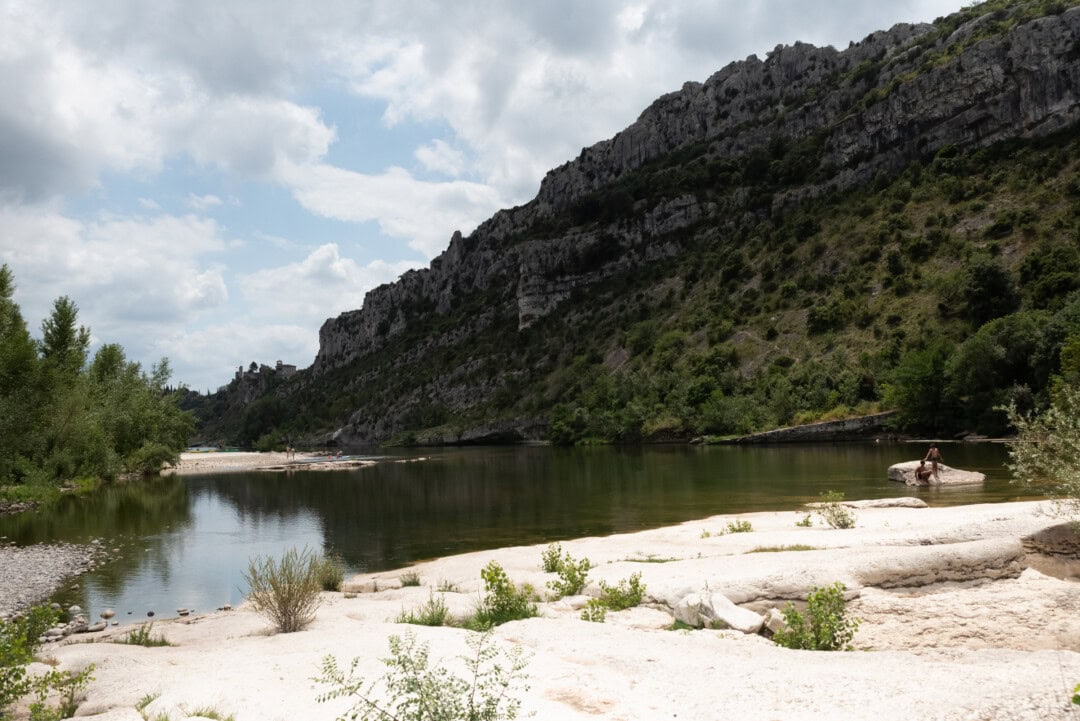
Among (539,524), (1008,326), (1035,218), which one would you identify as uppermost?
(1035,218)

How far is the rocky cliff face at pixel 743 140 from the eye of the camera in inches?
3617

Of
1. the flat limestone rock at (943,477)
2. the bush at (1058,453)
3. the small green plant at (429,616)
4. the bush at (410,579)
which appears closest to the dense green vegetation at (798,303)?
the flat limestone rock at (943,477)

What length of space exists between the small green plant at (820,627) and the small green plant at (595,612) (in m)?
2.60

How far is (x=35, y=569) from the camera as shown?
1966 centimetres

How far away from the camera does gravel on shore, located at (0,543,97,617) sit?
53.2 feet

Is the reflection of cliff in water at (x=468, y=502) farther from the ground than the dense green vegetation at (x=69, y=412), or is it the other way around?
the dense green vegetation at (x=69, y=412)

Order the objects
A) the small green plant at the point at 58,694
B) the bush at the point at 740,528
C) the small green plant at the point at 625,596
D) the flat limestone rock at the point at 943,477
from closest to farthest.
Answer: the small green plant at the point at 58,694 → the small green plant at the point at 625,596 → the bush at the point at 740,528 → the flat limestone rock at the point at 943,477

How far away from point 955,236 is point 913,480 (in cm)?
6344

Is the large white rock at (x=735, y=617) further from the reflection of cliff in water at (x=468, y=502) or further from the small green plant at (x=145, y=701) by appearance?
the reflection of cliff in water at (x=468, y=502)

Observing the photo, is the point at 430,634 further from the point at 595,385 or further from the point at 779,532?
the point at 595,385

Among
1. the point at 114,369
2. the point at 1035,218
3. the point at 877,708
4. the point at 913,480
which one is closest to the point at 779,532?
the point at 877,708

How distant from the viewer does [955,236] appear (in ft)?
263

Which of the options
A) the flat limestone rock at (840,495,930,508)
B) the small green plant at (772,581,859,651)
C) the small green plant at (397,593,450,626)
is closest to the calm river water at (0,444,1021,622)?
the flat limestone rock at (840,495,930,508)

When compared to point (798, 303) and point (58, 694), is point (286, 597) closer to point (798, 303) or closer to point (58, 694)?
point (58, 694)
